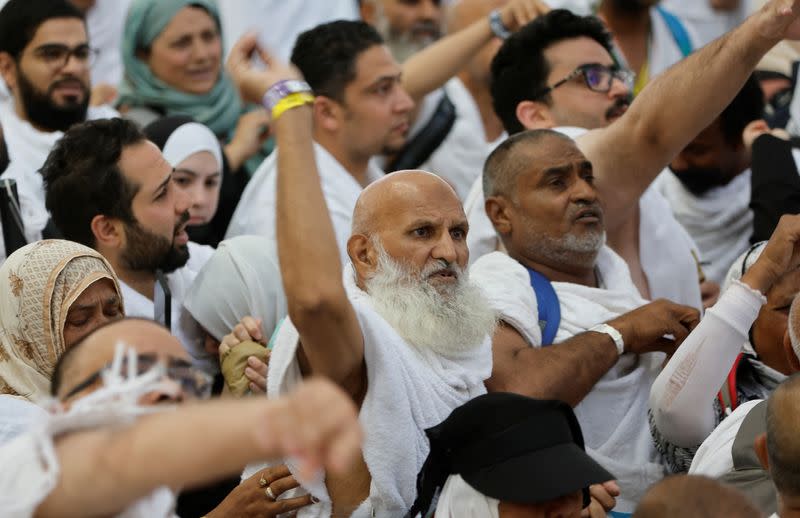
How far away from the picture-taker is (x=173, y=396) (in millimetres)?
2619

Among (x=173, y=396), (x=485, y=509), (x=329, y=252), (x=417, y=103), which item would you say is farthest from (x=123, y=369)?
(x=417, y=103)

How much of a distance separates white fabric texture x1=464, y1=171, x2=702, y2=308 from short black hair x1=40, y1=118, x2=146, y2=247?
50.5 inches

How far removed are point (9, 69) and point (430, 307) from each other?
3242 mm

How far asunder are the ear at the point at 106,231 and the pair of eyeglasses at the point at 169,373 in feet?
8.21

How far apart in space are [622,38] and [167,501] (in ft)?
17.4

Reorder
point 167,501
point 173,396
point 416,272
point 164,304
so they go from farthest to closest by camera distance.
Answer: point 164,304 → point 416,272 → point 167,501 → point 173,396

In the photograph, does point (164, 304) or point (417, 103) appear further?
point (417, 103)

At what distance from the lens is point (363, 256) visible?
435 centimetres

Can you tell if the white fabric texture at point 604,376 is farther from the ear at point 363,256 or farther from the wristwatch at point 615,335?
the ear at point 363,256

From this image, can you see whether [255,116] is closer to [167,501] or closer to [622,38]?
[622,38]

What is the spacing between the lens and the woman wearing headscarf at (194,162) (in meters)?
6.13

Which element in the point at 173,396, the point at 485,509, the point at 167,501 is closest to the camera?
the point at 173,396

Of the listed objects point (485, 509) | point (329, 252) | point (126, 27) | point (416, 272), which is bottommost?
point (485, 509)

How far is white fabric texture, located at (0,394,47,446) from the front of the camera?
3.78m
